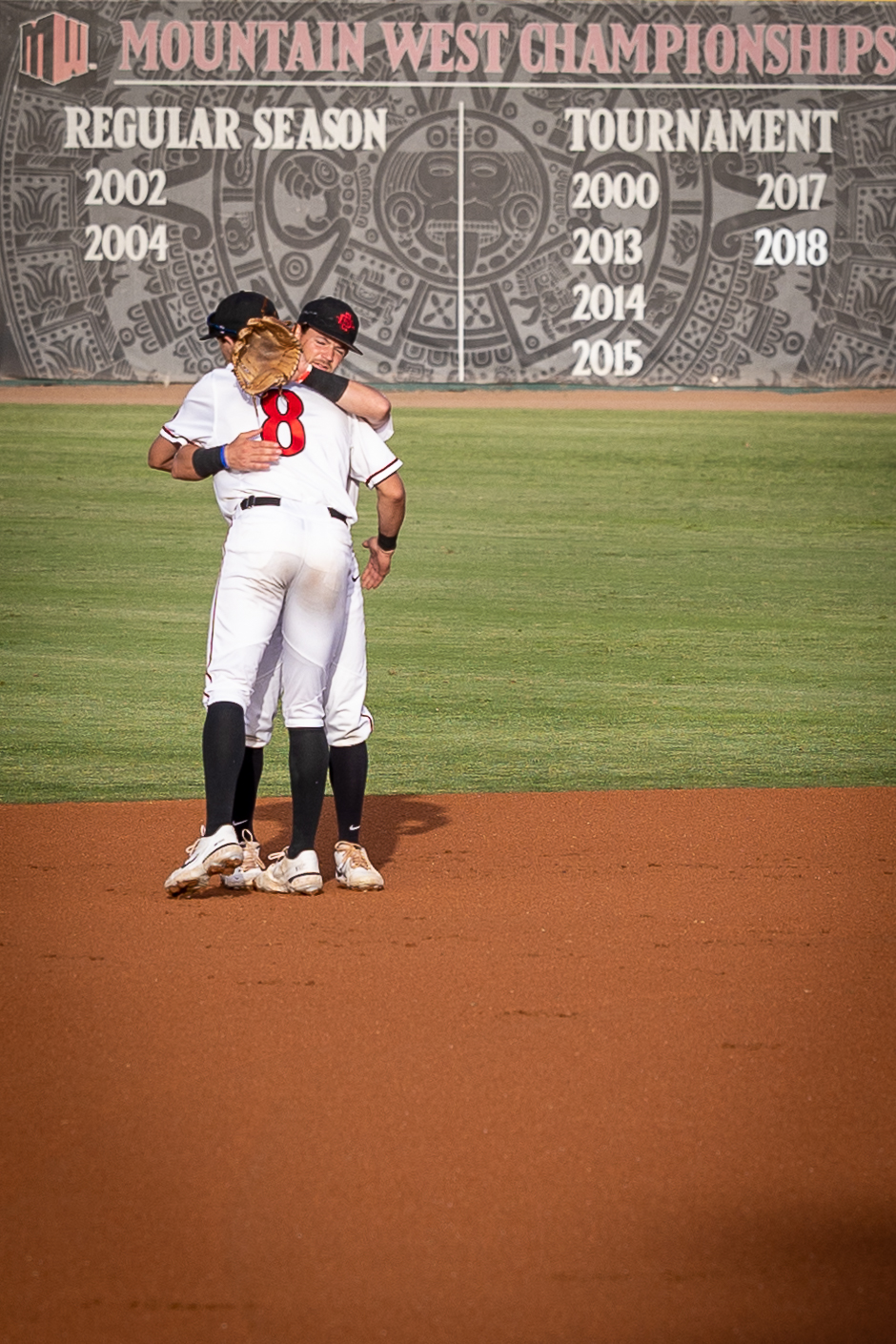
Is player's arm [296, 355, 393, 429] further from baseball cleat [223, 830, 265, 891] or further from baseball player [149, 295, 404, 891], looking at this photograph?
baseball cleat [223, 830, 265, 891]

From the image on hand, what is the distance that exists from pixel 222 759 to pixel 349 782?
20.8 inches

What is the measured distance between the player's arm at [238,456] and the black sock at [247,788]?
3.11 ft

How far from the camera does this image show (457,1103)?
3.58 metres

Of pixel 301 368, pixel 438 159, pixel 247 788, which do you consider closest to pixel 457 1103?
pixel 247 788

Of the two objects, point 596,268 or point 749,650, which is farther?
point 596,268

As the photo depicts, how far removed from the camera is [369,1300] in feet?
9.11

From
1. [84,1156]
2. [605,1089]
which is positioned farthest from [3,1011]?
[605,1089]

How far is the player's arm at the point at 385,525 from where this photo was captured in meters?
5.11

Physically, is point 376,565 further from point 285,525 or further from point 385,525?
point 285,525

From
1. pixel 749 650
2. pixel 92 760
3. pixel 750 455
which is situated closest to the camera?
pixel 92 760

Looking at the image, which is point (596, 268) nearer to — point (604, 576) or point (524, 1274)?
point (604, 576)

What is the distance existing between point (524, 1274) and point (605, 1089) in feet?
2.76

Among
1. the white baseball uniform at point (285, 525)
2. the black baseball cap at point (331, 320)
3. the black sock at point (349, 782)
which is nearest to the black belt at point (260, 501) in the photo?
the white baseball uniform at point (285, 525)

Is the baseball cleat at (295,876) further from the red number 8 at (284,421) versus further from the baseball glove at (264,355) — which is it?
the baseball glove at (264,355)
